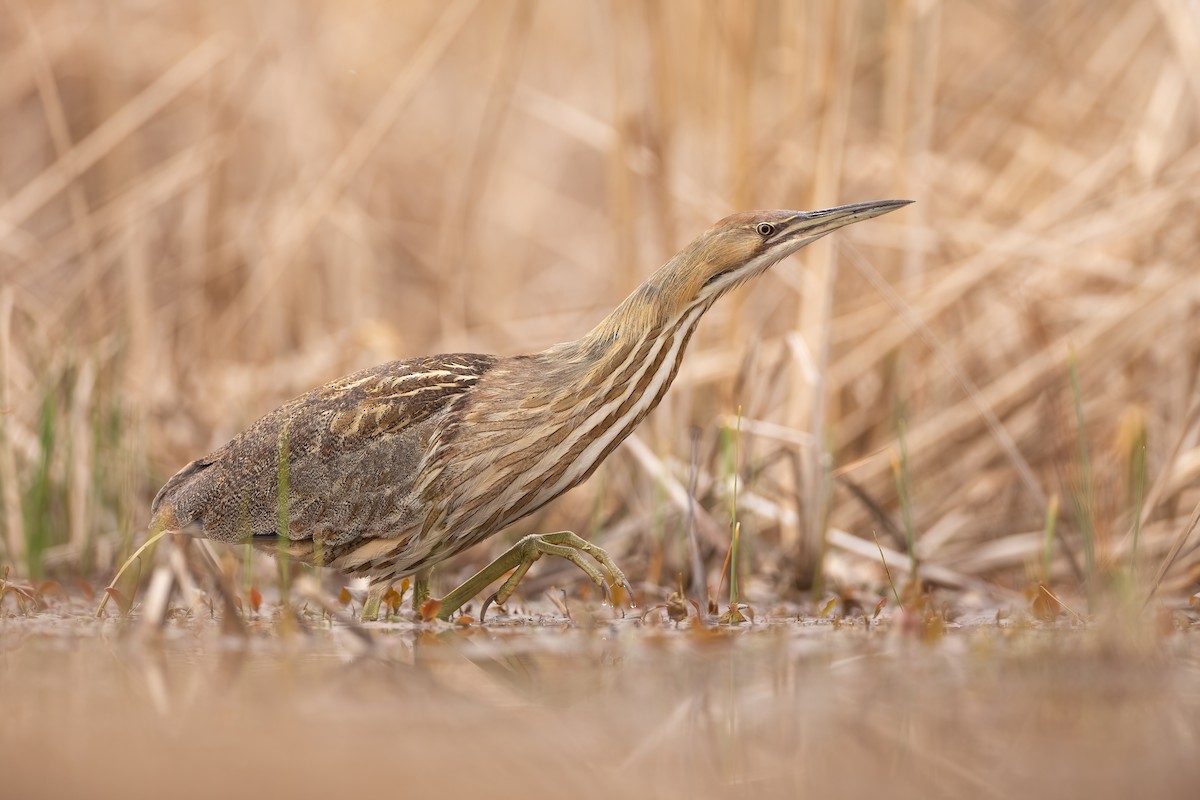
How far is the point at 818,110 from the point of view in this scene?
13.2ft

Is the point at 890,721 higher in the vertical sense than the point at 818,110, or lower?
lower

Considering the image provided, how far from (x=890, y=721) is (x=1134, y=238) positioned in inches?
116

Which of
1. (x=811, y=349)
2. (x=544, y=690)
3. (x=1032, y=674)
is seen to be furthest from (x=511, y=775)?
(x=811, y=349)

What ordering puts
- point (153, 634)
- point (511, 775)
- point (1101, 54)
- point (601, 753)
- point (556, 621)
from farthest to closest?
point (1101, 54), point (556, 621), point (153, 634), point (601, 753), point (511, 775)

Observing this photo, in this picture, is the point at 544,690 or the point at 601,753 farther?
the point at 544,690

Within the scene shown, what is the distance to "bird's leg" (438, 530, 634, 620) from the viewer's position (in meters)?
2.91

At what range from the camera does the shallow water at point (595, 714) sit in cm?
155

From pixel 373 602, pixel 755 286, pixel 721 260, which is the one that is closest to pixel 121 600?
pixel 373 602

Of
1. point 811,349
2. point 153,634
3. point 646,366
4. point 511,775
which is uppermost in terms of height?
point 811,349

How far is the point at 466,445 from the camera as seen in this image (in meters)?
2.95

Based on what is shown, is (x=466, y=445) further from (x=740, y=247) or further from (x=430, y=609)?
(x=740, y=247)

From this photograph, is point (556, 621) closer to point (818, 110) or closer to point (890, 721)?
point (890, 721)

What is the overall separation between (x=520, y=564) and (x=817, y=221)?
2.96ft

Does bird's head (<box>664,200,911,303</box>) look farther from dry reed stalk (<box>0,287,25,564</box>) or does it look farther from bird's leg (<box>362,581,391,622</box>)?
dry reed stalk (<box>0,287,25,564</box>)
